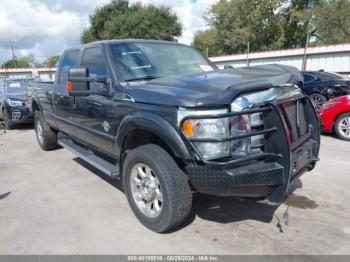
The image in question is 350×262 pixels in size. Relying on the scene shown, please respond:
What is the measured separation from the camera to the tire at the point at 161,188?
120 inches

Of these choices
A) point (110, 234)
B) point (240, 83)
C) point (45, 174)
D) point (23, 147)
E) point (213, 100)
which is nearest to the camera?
point (213, 100)

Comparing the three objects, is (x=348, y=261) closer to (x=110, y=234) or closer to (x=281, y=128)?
(x=281, y=128)

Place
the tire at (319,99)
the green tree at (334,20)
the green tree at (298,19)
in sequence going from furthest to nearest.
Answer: the green tree at (298,19) → the green tree at (334,20) → the tire at (319,99)

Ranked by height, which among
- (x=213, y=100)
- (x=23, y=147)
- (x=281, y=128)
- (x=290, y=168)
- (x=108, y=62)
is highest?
(x=108, y=62)

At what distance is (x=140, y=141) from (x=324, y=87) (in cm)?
907

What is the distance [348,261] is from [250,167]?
119 centimetres

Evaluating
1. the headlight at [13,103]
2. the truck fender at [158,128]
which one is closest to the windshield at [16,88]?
the headlight at [13,103]

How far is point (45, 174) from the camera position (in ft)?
17.8

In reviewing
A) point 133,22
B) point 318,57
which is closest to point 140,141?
point 318,57

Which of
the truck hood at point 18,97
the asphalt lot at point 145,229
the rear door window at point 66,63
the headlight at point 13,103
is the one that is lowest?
the asphalt lot at point 145,229

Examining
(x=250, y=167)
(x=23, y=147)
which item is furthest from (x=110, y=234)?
(x=23, y=147)

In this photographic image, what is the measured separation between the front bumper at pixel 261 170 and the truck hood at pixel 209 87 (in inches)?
10.3

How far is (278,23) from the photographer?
114 ft

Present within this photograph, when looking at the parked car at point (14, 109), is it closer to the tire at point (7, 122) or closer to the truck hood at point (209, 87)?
the tire at point (7, 122)
